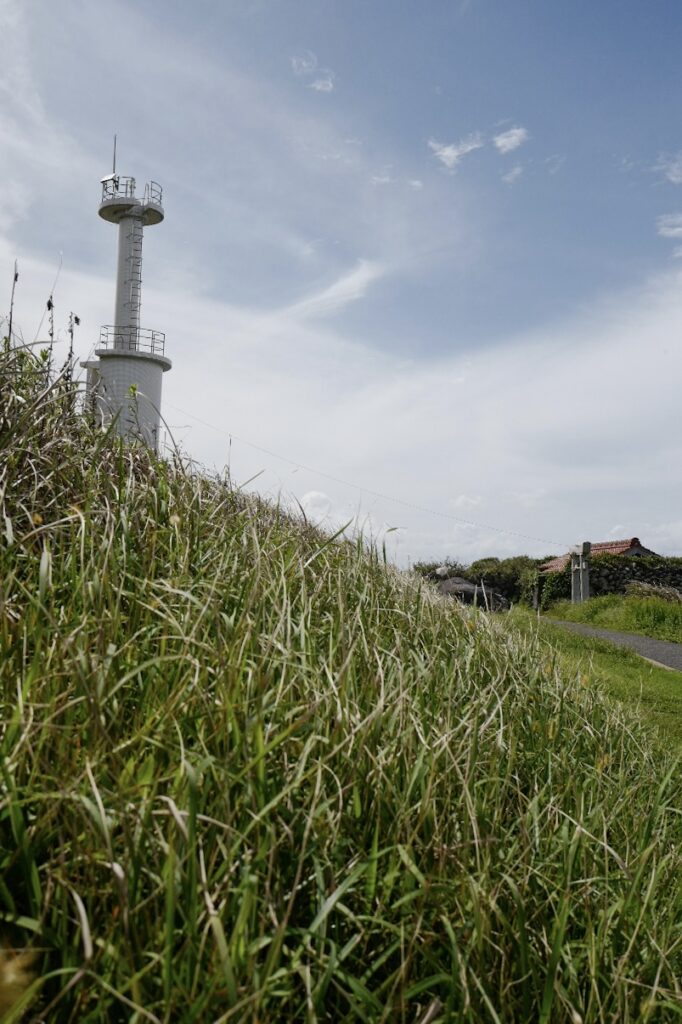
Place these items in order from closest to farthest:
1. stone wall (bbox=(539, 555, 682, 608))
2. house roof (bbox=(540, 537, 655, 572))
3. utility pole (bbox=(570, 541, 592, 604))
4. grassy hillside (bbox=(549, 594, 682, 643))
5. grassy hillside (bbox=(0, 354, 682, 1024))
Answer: grassy hillside (bbox=(0, 354, 682, 1024)), grassy hillside (bbox=(549, 594, 682, 643)), utility pole (bbox=(570, 541, 592, 604)), stone wall (bbox=(539, 555, 682, 608)), house roof (bbox=(540, 537, 655, 572))

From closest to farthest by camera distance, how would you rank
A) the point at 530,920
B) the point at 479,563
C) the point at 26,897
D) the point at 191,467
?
the point at 26,897, the point at 530,920, the point at 191,467, the point at 479,563

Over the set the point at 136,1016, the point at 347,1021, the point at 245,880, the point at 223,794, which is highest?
the point at 223,794

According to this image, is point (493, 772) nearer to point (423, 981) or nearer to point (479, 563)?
point (423, 981)

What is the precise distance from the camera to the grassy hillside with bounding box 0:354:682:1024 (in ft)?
4.83

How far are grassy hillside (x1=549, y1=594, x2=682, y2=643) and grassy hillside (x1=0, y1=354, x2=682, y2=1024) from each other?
31.3ft

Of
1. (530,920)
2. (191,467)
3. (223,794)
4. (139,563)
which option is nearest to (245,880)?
(223,794)

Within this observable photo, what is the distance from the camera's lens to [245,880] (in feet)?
4.86

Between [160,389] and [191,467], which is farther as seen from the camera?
[160,389]

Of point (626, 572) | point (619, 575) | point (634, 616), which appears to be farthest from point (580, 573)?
point (634, 616)

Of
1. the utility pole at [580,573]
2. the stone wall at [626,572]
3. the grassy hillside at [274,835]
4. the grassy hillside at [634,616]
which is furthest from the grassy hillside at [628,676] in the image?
the stone wall at [626,572]

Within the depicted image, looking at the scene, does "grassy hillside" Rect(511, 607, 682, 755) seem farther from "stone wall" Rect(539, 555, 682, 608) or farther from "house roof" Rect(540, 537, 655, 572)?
"house roof" Rect(540, 537, 655, 572)

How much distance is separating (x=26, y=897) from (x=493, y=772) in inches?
49.1

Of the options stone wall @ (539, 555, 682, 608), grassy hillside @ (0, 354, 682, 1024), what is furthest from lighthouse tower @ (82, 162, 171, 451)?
grassy hillside @ (0, 354, 682, 1024)

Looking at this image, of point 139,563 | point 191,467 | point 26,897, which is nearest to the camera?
point 26,897
